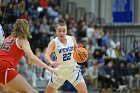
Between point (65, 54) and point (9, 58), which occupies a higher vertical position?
point (9, 58)

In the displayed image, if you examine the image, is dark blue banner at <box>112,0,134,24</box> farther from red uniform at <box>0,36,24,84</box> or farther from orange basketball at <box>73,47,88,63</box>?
red uniform at <box>0,36,24,84</box>

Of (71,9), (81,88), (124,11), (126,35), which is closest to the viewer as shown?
(81,88)

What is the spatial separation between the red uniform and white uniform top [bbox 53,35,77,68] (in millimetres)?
1886

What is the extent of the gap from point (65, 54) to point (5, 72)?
2.28m

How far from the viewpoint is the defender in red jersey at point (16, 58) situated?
9.13 metres

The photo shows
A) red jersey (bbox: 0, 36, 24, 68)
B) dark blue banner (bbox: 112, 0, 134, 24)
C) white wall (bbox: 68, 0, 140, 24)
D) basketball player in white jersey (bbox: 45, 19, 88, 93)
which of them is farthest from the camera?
white wall (bbox: 68, 0, 140, 24)

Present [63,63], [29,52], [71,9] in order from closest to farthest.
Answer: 1. [29,52]
2. [63,63]
3. [71,9]

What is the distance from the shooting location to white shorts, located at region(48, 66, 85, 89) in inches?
432

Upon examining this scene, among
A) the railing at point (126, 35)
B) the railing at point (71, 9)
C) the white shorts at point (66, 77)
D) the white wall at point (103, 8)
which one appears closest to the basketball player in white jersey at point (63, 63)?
the white shorts at point (66, 77)

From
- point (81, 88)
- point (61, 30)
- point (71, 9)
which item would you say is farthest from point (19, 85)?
point (71, 9)

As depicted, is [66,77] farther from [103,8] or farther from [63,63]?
[103,8]

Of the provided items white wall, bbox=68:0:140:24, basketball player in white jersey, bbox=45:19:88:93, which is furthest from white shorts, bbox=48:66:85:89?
white wall, bbox=68:0:140:24

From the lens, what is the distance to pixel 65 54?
11.1 metres

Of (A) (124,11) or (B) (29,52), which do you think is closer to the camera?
(B) (29,52)
